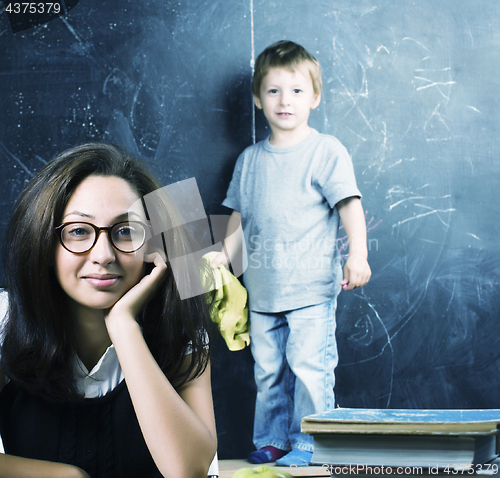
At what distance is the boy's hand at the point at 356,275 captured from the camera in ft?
5.74

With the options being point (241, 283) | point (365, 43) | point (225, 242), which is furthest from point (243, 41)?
point (241, 283)

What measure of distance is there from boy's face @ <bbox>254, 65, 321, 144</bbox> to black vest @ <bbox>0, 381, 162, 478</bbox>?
4.14 ft

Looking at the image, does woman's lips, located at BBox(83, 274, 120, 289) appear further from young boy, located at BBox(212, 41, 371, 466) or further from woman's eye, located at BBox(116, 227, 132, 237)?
young boy, located at BBox(212, 41, 371, 466)

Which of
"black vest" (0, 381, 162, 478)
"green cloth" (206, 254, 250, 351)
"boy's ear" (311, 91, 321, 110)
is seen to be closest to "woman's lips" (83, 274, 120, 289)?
"black vest" (0, 381, 162, 478)

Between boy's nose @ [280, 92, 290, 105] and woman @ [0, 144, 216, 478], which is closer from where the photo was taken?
woman @ [0, 144, 216, 478]

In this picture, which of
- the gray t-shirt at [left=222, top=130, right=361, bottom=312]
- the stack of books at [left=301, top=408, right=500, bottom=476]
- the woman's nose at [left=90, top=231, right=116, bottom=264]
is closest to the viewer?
the stack of books at [left=301, top=408, right=500, bottom=476]

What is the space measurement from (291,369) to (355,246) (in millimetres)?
472

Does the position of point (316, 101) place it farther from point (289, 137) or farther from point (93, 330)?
point (93, 330)

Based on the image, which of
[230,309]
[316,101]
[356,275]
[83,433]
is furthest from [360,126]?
[83,433]

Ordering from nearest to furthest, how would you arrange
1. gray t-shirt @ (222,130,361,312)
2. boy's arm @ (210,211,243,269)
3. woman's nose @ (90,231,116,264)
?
woman's nose @ (90,231,116,264) < gray t-shirt @ (222,130,361,312) < boy's arm @ (210,211,243,269)

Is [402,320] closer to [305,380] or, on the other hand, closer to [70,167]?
[305,380]

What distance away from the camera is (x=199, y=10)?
204 cm

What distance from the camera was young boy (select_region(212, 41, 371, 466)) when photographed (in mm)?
1827

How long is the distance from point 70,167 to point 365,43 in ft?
5.18
